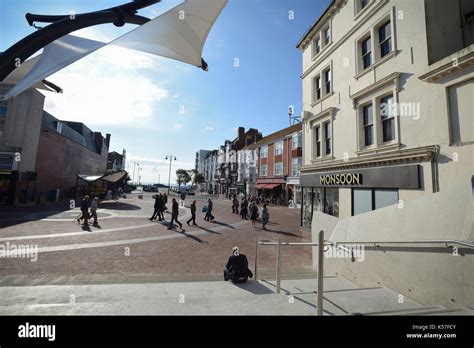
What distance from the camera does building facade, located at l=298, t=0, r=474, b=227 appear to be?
7.04 metres

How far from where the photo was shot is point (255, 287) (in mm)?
5766

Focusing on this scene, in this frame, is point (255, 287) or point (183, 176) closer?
point (255, 287)

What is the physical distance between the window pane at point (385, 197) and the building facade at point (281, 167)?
22.2m

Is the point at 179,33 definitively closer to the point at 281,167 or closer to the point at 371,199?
the point at 371,199

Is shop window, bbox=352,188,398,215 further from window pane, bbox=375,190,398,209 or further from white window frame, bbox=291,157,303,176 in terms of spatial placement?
white window frame, bbox=291,157,303,176

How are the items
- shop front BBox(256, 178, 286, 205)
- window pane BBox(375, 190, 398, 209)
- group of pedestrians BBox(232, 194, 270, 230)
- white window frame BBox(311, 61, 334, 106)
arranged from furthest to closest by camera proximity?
shop front BBox(256, 178, 286, 205) < group of pedestrians BBox(232, 194, 270, 230) < white window frame BBox(311, 61, 334, 106) < window pane BBox(375, 190, 398, 209)

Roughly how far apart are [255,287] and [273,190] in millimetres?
33073

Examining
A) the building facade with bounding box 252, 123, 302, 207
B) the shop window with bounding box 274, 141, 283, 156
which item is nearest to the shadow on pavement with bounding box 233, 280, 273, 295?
the building facade with bounding box 252, 123, 302, 207

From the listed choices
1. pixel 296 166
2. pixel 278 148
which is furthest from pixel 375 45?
pixel 278 148

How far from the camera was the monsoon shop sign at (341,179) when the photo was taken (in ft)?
35.1

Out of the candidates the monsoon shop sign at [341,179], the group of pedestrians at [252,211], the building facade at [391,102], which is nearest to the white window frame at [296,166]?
the group of pedestrians at [252,211]

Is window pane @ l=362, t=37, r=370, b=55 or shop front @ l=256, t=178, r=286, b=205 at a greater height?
window pane @ l=362, t=37, r=370, b=55

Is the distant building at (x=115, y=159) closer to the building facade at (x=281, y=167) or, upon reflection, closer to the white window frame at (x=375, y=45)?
the building facade at (x=281, y=167)
